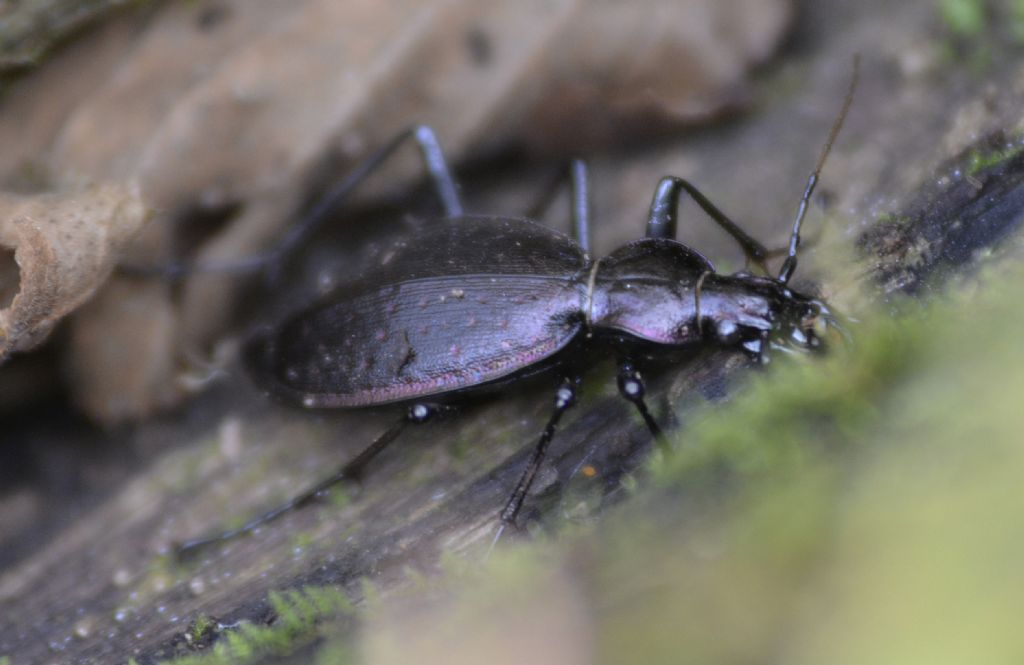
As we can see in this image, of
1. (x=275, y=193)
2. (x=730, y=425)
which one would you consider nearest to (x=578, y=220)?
(x=275, y=193)

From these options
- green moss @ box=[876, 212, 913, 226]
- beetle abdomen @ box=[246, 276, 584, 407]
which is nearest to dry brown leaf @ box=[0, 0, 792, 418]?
beetle abdomen @ box=[246, 276, 584, 407]

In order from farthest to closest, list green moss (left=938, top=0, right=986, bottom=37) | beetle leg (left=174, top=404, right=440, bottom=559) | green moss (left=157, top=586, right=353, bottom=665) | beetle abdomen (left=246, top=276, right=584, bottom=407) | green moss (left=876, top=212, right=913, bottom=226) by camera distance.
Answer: green moss (left=938, top=0, right=986, bottom=37)
beetle leg (left=174, top=404, right=440, bottom=559)
beetle abdomen (left=246, top=276, right=584, bottom=407)
green moss (left=876, top=212, right=913, bottom=226)
green moss (left=157, top=586, right=353, bottom=665)

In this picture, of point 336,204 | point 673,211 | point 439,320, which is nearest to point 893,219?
point 673,211

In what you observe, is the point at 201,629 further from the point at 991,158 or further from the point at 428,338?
the point at 991,158

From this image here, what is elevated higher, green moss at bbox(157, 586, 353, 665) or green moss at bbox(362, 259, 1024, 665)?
green moss at bbox(362, 259, 1024, 665)

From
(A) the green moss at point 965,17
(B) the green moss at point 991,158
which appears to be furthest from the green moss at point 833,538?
(A) the green moss at point 965,17

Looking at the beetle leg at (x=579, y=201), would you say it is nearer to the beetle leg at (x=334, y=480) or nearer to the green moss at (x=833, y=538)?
the beetle leg at (x=334, y=480)

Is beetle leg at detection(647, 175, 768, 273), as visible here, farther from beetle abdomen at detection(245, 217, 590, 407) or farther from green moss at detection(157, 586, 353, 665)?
green moss at detection(157, 586, 353, 665)
